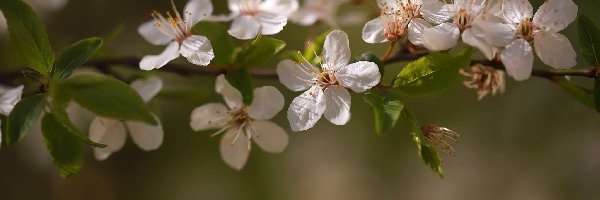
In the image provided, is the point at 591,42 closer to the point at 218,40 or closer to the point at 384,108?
the point at 384,108

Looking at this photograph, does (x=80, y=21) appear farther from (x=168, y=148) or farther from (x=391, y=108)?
(x=391, y=108)

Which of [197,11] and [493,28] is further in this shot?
[197,11]

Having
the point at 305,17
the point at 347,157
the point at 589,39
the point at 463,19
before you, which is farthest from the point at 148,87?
the point at 347,157

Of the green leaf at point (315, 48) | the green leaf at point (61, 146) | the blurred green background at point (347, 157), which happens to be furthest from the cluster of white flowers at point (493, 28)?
the blurred green background at point (347, 157)

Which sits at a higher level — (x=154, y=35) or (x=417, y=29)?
(x=417, y=29)

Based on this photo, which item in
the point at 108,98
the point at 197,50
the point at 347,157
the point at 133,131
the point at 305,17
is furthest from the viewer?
the point at 347,157

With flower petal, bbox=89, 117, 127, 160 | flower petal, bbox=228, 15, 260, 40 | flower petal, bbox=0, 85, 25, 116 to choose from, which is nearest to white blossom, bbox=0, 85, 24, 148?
flower petal, bbox=0, 85, 25, 116
